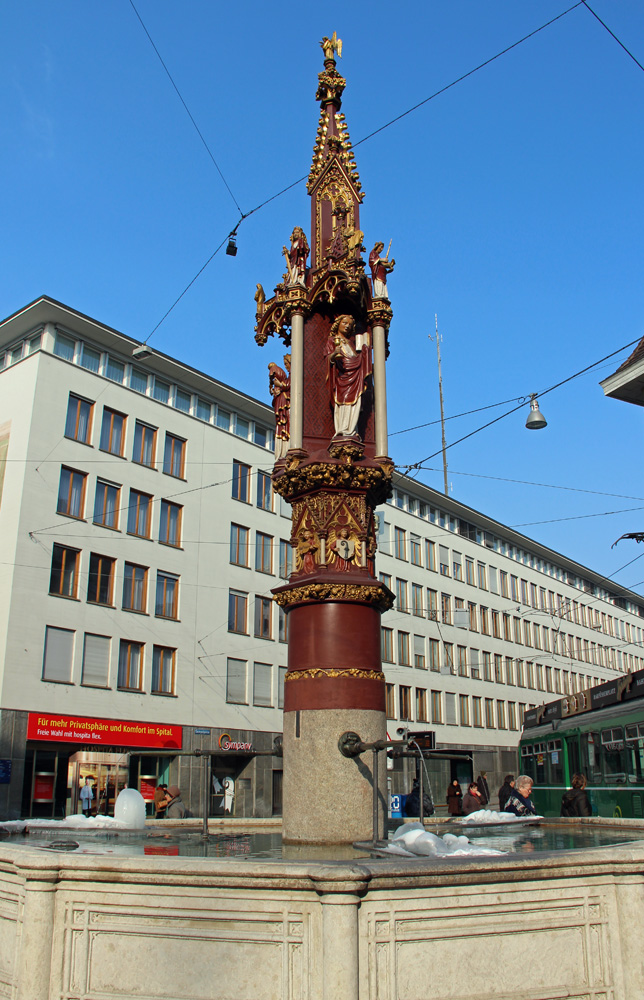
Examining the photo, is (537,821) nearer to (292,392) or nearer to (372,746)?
(372,746)

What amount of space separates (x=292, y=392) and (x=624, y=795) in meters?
14.4

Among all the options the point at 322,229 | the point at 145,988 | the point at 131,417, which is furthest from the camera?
the point at 131,417

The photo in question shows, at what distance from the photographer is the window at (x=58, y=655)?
33969mm

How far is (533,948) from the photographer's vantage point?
5633 mm

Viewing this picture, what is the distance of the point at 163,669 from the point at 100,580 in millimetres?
5180

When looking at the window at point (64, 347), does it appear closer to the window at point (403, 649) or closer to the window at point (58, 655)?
the window at point (58, 655)

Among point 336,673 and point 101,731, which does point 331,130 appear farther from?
point 101,731

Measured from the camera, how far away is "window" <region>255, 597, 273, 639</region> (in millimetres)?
44969

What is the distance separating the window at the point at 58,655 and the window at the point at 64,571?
1505mm

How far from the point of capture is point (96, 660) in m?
36.0

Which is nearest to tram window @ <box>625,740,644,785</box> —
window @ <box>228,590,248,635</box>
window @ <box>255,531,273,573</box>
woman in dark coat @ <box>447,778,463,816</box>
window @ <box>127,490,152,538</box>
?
woman in dark coat @ <box>447,778,463,816</box>

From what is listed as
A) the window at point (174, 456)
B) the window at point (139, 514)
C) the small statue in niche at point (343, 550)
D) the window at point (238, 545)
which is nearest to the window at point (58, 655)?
the window at point (139, 514)

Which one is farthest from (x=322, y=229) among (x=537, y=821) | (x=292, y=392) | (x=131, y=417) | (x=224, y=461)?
(x=224, y=461)

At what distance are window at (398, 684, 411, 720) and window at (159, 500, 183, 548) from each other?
21.7 m
